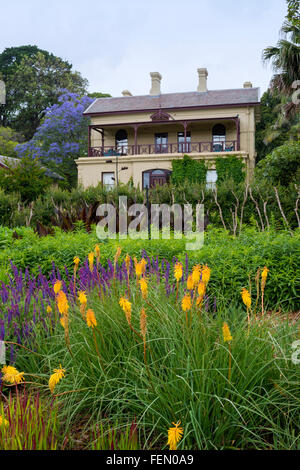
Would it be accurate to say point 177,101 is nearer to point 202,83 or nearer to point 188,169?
point 202,83

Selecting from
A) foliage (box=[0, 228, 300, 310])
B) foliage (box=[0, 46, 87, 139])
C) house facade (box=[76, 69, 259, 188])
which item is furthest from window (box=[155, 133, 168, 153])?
foliage (box=[0, 228, 300, 310])

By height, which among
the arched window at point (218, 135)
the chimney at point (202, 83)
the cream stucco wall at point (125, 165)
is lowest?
the cream stucco wall at point (125, 165)

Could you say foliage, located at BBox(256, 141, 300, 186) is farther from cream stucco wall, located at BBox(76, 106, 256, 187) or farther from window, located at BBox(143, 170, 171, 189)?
window, located at BBox(143, 170, 171, 189)

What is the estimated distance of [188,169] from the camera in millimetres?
26922

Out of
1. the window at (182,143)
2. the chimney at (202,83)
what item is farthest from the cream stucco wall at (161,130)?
the chimney at (202,83)

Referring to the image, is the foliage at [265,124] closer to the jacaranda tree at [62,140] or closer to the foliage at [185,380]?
the jacaranda tree at [62,140]

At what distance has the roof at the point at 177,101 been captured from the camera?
29.3 meters

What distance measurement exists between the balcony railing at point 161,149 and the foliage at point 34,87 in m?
13.2

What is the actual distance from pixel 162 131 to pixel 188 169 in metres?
5.78

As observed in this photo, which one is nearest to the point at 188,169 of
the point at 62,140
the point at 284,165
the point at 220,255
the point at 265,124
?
the point at 62,140

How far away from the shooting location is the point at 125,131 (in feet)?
105

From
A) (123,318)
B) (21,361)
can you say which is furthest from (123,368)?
(21,361)
